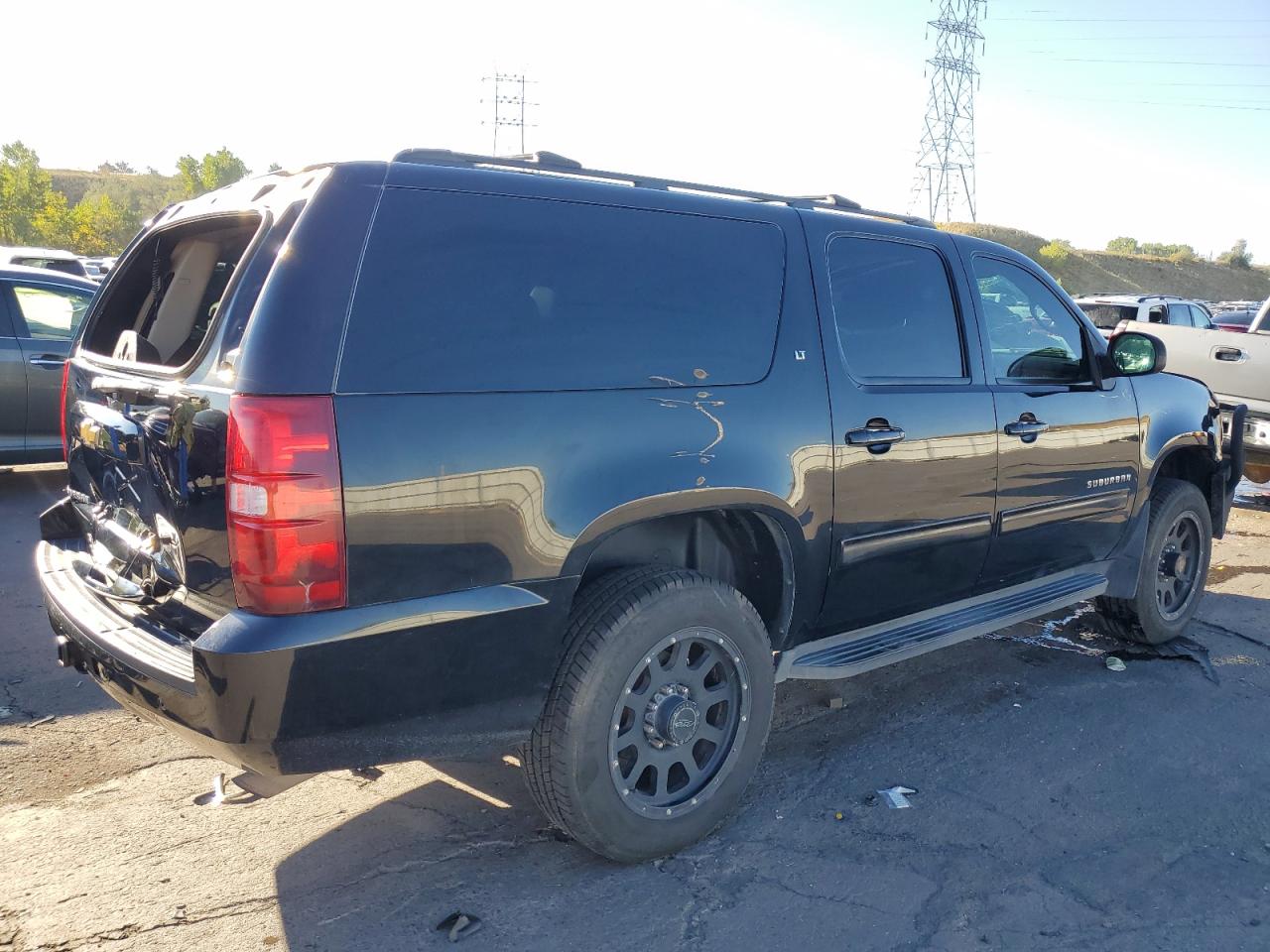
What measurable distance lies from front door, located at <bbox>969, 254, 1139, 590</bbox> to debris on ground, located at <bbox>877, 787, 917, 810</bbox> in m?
1.01

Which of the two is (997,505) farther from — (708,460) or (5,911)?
(5,911)

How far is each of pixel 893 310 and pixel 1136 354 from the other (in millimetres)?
1723

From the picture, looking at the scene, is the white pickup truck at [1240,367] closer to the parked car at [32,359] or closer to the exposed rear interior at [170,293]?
the exposed rear interior at [170,293]

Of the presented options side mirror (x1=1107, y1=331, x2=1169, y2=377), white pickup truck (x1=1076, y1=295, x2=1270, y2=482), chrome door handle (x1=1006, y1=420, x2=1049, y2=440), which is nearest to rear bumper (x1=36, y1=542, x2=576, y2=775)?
chrome door handle (x1=1006, y1=420, x2=1049, y2=440)

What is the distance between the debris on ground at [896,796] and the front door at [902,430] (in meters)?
0.59

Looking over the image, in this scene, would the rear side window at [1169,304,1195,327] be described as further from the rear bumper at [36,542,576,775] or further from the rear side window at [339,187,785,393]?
the rear bumper at [36,542,576,775]

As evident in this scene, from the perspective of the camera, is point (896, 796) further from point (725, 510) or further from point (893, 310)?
point (893, 310)

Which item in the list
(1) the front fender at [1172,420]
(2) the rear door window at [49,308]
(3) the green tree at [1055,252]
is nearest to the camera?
(1) the front fender at [1172,420]

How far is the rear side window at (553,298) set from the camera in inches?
97.4

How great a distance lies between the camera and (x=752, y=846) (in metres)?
3.18

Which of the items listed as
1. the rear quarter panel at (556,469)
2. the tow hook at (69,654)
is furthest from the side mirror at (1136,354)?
the tow hook at (69,654)

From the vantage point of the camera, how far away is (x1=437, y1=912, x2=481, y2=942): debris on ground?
2.66m

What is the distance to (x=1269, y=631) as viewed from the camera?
17.9 ft

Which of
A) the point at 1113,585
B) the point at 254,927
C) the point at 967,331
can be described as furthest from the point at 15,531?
the point at 1113,585
